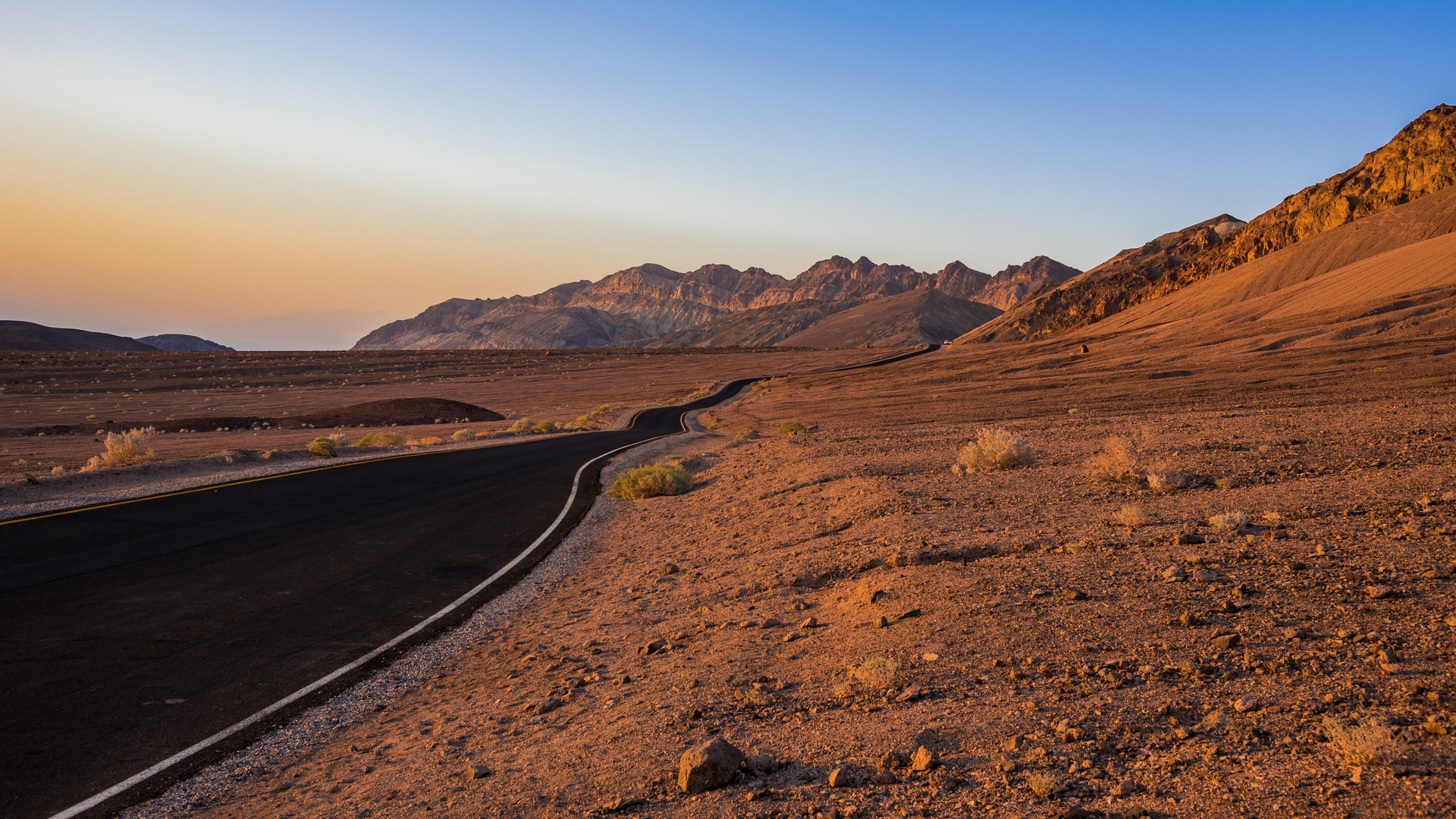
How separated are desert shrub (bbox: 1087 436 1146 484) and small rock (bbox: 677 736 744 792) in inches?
328

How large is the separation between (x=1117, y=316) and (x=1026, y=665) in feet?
250

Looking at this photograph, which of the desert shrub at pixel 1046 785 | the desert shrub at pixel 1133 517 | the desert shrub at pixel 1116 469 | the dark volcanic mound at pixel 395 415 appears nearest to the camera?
the desert shrub at pixel 1046 785

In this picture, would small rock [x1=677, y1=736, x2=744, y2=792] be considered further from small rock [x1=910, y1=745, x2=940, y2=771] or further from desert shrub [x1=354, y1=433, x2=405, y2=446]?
desert shrub [x1=354, y1=433, x2=405, y2=446]

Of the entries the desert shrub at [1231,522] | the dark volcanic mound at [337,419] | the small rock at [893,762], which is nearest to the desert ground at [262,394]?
the dark volcanic mound at [337,419]

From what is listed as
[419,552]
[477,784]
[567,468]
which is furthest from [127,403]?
[477,784]

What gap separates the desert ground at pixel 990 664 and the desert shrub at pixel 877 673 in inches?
0.8

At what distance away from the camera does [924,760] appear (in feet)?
12.8

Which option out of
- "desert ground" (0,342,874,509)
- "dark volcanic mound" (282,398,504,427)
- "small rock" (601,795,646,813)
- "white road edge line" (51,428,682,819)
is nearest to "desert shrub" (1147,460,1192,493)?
"small rock" (601,795,646,813)

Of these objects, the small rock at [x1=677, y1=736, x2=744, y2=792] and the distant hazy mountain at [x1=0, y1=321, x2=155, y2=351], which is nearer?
the small rock at [x1=677, y1=736, x2=744, y2=792]

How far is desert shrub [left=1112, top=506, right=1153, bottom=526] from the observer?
8.04 m

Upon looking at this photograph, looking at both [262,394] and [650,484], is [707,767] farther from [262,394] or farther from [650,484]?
[262,394]

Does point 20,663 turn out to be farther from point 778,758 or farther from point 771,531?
point 771,531

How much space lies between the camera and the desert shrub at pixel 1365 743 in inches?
130

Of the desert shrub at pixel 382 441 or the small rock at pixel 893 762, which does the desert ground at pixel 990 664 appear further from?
the desert shrub at pixel 382 441
